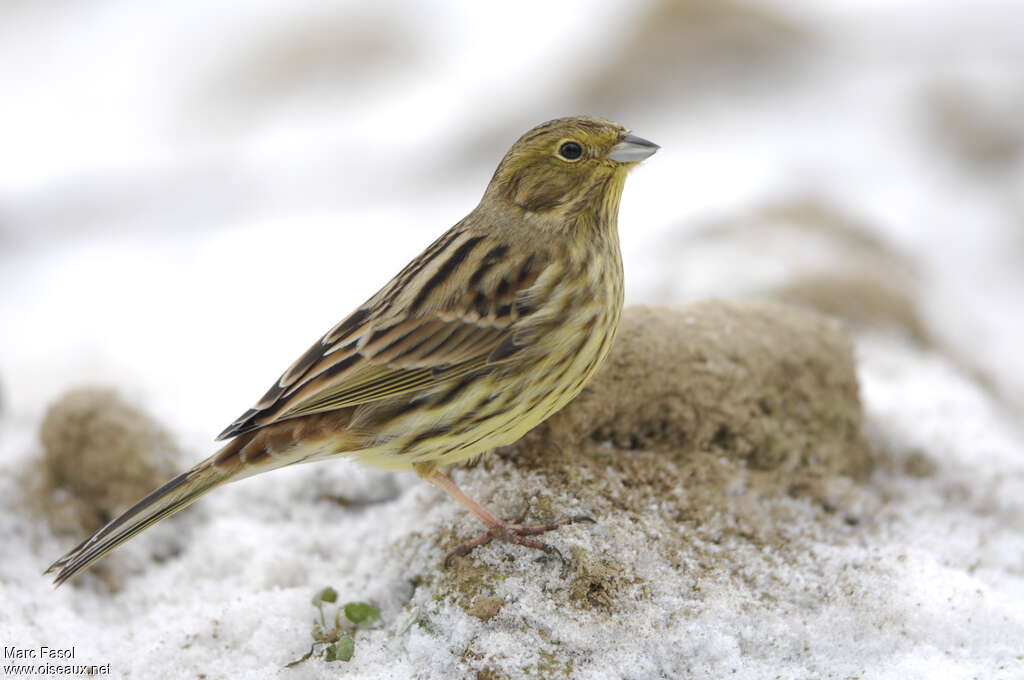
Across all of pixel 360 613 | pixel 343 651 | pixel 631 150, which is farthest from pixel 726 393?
pixel 343 651

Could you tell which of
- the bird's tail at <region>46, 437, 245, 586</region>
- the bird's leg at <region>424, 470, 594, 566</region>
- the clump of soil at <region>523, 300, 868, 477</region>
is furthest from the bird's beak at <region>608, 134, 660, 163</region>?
the bird's tail at <region>46, 437, 245, 586</region>

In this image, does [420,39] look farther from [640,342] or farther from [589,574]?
[589,574]

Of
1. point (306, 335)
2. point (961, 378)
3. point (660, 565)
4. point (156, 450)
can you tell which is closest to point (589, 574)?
point (660, 565)

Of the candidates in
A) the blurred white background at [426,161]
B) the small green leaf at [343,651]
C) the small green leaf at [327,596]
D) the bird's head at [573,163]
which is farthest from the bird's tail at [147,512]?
the blurred white background at [426,161]

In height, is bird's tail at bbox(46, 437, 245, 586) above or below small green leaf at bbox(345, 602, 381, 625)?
above

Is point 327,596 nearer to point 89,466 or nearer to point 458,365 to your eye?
point 458,365

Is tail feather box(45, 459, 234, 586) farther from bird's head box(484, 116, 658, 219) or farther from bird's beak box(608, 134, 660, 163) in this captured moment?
bird's beak box(608, 134, 660, 163)

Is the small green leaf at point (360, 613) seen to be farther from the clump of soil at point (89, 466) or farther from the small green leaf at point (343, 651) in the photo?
the clump of soil at point (89, 466)
